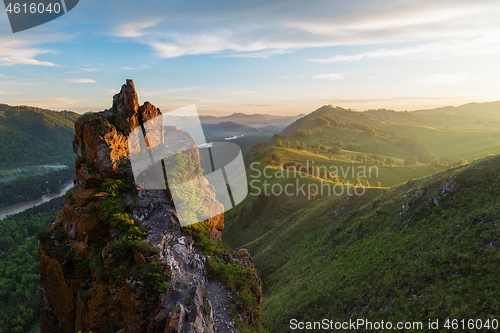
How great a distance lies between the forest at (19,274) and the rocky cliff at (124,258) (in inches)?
1908

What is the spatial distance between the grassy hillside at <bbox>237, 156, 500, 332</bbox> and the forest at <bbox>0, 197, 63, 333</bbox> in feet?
205

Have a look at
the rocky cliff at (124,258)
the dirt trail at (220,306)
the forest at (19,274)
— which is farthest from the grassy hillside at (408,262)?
the forest at (19,274)

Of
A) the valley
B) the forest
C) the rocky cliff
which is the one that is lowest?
the forest

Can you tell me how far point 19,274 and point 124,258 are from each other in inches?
4909

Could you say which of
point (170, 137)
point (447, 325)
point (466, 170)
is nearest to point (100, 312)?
point (170, 137)

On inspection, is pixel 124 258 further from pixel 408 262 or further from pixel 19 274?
pixel 19 274

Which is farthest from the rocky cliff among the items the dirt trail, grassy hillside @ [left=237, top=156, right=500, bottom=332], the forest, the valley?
the forest

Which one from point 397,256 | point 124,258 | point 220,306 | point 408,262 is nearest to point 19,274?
point 124,258

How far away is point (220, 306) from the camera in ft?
64.6

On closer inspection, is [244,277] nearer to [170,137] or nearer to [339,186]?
[170,137]

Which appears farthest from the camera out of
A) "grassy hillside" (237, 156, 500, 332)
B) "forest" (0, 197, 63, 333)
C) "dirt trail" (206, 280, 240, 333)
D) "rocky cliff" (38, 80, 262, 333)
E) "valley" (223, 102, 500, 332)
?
"forest" (0, 197, 63, 333)

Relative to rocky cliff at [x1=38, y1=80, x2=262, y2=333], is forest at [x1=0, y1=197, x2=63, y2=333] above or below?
below

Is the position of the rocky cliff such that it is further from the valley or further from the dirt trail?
the valley

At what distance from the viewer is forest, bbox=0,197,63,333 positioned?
8169cm
